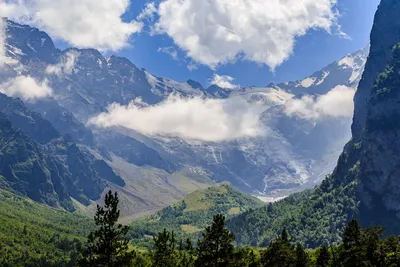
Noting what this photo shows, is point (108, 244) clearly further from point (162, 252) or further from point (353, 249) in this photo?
point (353, 249)

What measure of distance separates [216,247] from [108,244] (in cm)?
2782

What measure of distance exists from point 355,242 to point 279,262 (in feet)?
82.6

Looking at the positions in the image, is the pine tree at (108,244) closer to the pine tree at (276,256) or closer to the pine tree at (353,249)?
the pine tree at (276,256)

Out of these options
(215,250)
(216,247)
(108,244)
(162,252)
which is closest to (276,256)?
(216,247)

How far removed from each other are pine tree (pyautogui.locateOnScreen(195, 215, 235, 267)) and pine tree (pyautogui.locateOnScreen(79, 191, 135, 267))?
23.0m

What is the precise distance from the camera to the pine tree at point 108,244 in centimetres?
8019

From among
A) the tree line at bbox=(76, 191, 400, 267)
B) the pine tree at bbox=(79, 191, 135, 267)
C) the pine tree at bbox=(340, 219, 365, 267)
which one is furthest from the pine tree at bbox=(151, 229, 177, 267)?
the pine tree at bbox=(340, 219, 365, 267)

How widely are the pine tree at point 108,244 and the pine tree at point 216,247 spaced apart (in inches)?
906

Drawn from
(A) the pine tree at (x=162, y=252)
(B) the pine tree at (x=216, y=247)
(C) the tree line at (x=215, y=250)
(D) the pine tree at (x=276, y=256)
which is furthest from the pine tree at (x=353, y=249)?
(A) the pine tree at (x=162, y=252)

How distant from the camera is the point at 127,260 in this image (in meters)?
80.4

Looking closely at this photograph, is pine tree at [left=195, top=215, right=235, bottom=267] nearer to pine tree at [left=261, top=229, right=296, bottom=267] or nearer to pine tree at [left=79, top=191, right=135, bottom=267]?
pine tree at [left=79, top=191, right=135, bottom=267]

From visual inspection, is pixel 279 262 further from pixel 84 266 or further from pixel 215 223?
pixel 84 266

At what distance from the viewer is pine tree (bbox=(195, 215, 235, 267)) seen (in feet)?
324

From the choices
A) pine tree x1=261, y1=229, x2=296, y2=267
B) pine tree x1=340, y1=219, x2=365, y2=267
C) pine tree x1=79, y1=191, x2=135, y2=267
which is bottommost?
pine tree x1=79, y1=191, x2=135, y2=267
